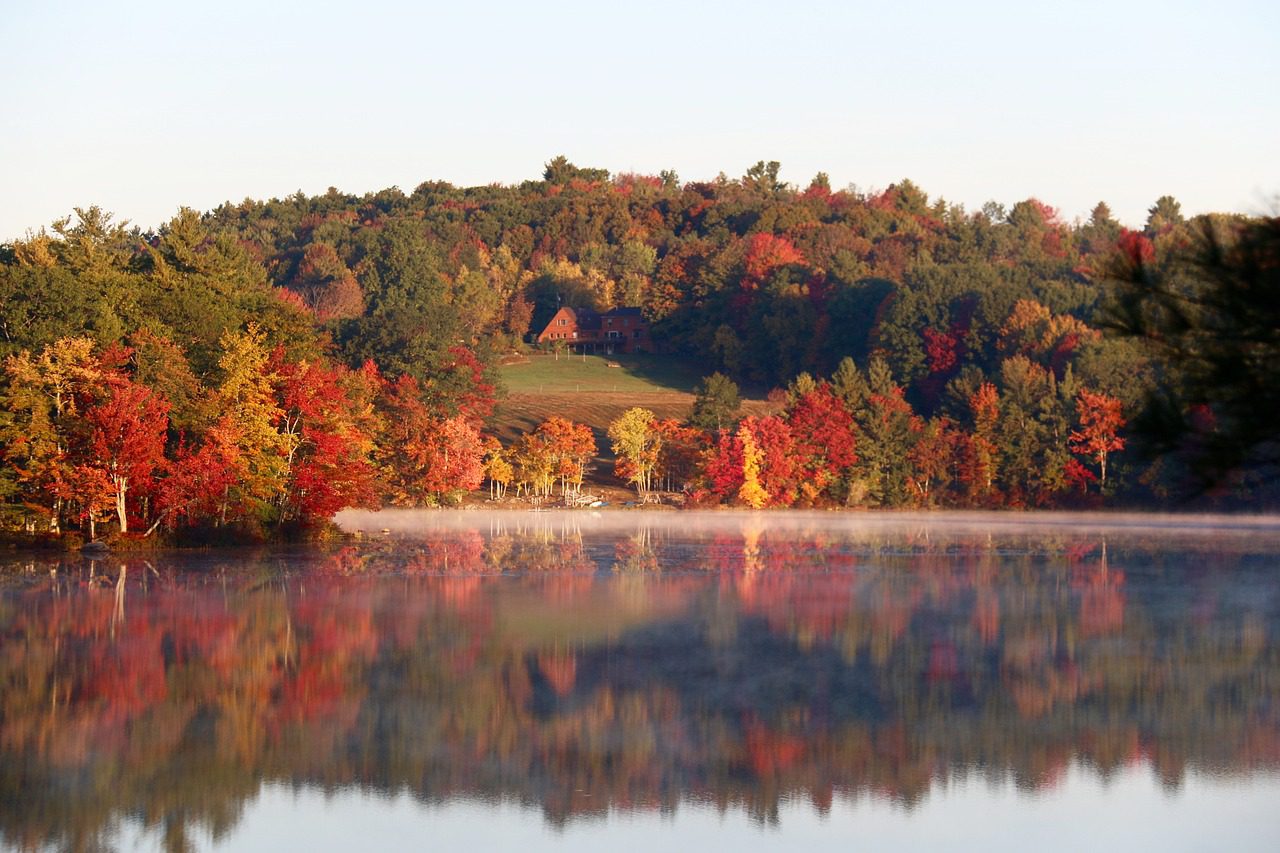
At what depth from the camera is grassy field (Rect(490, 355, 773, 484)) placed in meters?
84.8

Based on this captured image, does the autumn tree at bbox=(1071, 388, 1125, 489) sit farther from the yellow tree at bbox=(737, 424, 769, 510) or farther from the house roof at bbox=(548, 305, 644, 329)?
the house roof at bbox=(548, 305, 644, 329)

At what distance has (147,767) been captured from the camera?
648 inches

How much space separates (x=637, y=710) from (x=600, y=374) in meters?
87.6

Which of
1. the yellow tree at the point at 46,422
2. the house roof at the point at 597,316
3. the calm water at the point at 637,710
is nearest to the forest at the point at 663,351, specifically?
the yellow tree at the point at 46,422

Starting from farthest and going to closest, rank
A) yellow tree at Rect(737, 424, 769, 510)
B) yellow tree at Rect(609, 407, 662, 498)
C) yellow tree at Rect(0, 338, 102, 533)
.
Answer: yellow tree at Rect(609, 407, 662, 498) < yellow tree at Rect(737, 424, 769, 510) < yellow tree at Rect(0, 338, 102, 533)

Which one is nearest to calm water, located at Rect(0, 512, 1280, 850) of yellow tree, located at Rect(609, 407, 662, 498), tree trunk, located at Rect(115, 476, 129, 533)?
tree trunk, located at Rect(115, 476, 129, 533)

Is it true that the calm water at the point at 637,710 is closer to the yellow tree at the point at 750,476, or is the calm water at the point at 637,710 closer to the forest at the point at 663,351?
the forest at the point at 663,351

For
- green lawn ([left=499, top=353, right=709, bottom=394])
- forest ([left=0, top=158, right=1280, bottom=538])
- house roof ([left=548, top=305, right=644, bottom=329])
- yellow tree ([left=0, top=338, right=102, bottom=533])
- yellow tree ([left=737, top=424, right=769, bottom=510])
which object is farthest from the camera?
house roof ([left=548, top=305, right=644, bottom=329])

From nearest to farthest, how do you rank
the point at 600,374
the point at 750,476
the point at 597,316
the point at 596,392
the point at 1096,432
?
1. the point at 1096,432
2. the point at 750,476
3. the point at 596,392
4. the point at 600,374
5. the point at 597,316

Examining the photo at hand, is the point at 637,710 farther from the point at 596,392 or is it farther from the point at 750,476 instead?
the point at 596,392

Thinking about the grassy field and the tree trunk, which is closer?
Answer: the tree trunk

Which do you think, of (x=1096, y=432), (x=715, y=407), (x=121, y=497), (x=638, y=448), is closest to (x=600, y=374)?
(x=715, y=407)

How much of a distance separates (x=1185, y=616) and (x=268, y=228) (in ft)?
424

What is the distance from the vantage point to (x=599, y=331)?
400 ft
